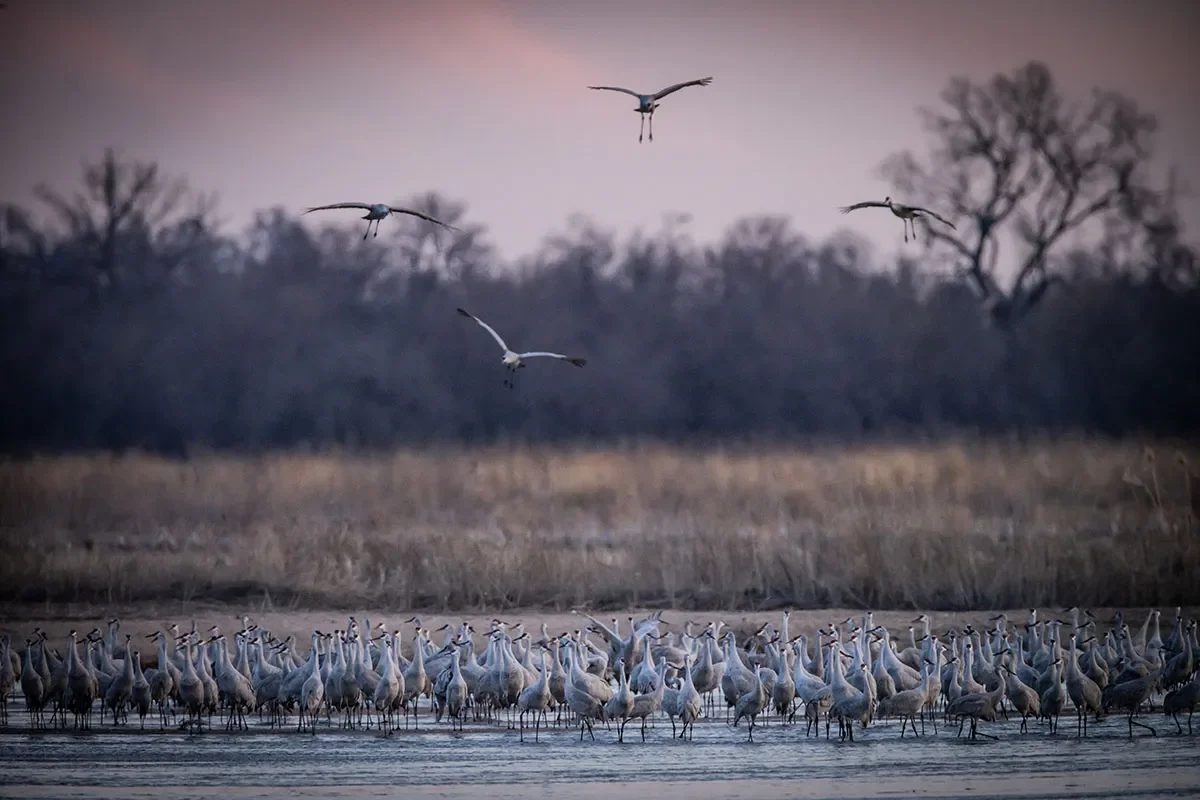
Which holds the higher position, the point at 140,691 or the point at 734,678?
the point at 734,678

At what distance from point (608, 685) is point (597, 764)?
1.89 metres

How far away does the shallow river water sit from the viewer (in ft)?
45.4

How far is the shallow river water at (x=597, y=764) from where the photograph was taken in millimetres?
13844

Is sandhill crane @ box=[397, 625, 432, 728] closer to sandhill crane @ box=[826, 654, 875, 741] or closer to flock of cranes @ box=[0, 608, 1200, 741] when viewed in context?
flock of cranes @ box=[0, 608, 1200, 741]

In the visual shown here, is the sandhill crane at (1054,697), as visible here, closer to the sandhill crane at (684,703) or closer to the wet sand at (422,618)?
the sandhill crane at (684,703)

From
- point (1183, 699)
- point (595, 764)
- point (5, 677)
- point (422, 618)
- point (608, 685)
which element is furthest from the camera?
point (422, 618)

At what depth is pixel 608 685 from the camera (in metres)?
16.6

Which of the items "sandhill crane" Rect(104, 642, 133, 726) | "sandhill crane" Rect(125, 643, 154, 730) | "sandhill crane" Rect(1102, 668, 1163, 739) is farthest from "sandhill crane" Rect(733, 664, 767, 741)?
"sandhill crane" Rect(104, 642, 133, 726)

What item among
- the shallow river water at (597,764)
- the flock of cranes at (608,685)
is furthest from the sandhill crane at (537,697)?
the shallow river water at (597,764)

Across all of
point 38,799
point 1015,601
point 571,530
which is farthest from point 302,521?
point 38,799

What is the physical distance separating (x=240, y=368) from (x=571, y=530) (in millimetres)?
8894

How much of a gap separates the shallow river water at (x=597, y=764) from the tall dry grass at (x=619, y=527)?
5.71 meters

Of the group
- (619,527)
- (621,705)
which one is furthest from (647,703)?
(619,527)

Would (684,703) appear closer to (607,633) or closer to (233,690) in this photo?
(607,633)
